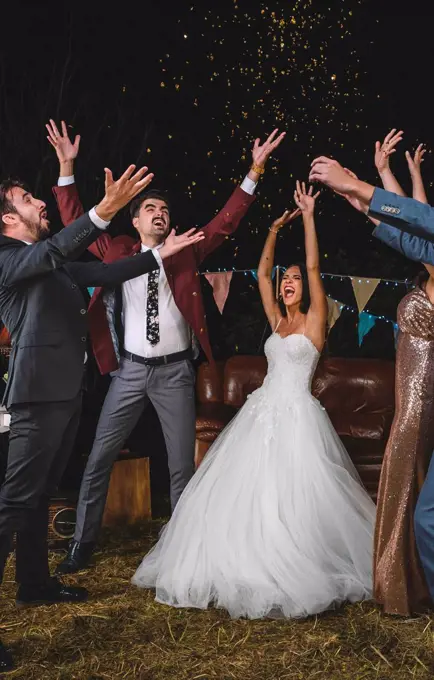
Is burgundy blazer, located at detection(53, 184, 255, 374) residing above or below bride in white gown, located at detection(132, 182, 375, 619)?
above

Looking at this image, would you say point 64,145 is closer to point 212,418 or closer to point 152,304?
point 152,304

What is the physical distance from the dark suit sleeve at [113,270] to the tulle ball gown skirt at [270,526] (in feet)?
3.70

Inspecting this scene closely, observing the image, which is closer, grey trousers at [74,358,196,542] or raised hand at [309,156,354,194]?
raised hand at [309,156,354,194]

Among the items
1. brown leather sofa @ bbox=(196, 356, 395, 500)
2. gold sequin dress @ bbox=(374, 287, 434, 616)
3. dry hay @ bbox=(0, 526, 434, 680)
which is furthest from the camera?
brown leather sofa @ bbox=(196, 356, 395, 500)

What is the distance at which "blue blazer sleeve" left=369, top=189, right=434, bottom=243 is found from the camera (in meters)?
2.21

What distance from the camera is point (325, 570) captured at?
10.2 feet

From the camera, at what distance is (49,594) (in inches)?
124

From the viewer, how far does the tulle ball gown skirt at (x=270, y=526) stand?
2.96 m

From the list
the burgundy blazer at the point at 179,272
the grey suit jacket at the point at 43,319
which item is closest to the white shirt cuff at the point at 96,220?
the grey suit jacket at the point at 43,319

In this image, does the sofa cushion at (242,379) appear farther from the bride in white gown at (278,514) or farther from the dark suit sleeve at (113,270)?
the dark suit sleeve at (113,270)

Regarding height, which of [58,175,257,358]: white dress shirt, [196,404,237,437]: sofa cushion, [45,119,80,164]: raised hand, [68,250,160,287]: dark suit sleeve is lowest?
[196,404,237,437]: sofa cushion

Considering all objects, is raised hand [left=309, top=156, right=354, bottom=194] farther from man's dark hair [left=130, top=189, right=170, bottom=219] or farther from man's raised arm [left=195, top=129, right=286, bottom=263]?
man's dark hair [left=130, top=189, right=170, bottom=219]

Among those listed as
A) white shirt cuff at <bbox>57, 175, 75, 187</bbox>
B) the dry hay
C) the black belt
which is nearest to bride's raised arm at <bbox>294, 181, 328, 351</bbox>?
the black belt

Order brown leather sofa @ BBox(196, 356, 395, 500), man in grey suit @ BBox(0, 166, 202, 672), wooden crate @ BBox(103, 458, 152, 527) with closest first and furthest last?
1. man in grey suit @ BBox(0, 166, 202, 672)
2. wooden crate @ BBox(103, 458, 152, 527)
3. brown leather sofa @ BBox(196, 356, 395, 500)
